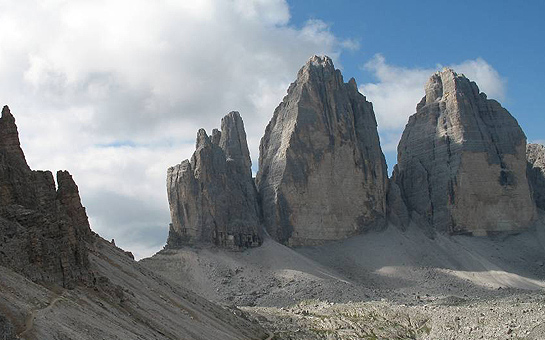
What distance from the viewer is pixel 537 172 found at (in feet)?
495

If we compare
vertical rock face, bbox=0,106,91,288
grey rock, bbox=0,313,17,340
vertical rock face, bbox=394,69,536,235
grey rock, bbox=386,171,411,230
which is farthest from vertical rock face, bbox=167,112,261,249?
grey rock, bbox=0,313,17,340

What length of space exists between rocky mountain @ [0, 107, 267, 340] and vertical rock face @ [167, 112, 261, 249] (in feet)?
150

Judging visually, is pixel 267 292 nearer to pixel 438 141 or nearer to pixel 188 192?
pixel 188 192

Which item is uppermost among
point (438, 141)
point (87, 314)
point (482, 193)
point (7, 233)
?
point (438, 141)

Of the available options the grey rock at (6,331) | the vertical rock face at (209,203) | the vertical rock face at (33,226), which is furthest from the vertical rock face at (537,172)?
the grey rock at (6,331)

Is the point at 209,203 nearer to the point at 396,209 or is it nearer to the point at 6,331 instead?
the point at 396,209

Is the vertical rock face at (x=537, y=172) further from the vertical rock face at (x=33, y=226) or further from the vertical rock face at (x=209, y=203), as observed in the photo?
the vertical rock face at (x=33, y=226)

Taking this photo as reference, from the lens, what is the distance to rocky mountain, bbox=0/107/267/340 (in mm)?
36469

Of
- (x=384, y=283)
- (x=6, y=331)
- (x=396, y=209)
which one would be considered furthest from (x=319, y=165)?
(x=6, y=331)

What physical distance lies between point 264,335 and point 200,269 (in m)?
39.5

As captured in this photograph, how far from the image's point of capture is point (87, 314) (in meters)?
40.6

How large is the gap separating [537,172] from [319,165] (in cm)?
5169

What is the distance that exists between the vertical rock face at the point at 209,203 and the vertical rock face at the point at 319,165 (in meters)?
6.00

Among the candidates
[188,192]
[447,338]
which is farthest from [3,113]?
[188,192]
